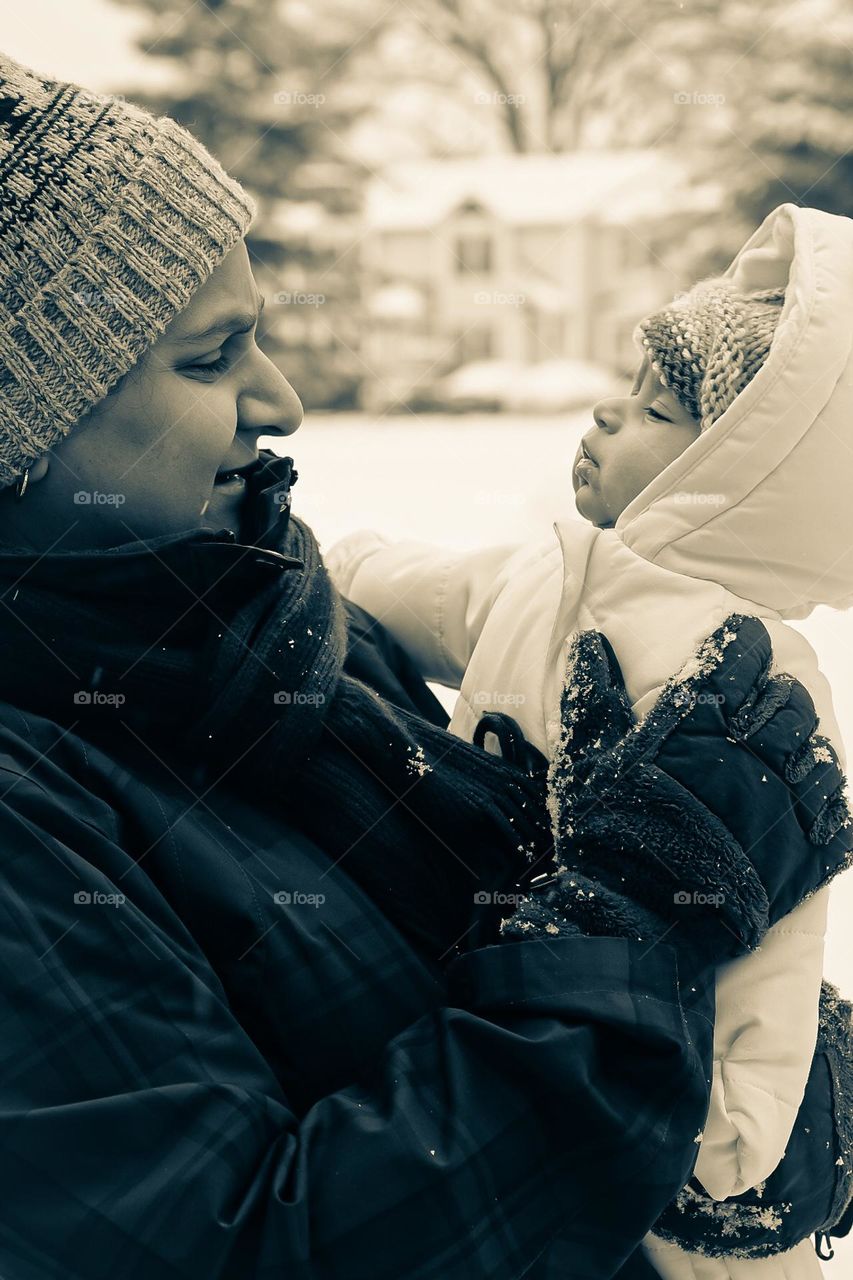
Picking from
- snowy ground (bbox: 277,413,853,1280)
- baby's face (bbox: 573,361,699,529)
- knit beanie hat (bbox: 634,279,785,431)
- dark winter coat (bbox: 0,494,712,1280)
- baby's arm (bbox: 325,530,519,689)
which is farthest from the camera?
snowy ground (bbox: 277,413,853,1280)

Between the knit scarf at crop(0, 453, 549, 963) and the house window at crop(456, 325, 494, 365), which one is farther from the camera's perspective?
the house window at crop(456, 325, 494, 365)

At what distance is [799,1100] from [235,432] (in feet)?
2.90

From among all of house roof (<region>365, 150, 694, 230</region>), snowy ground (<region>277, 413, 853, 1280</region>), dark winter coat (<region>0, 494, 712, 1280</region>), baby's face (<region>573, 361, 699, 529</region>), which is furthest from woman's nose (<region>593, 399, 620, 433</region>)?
house roof (<region>365, 150, 694, 230</region>)

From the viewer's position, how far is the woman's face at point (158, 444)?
1.16m

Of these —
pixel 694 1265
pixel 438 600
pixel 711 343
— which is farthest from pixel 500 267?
pixel 694 1265

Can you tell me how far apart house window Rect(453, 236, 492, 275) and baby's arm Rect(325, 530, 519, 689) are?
25.1 ft

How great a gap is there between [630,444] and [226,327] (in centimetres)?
51

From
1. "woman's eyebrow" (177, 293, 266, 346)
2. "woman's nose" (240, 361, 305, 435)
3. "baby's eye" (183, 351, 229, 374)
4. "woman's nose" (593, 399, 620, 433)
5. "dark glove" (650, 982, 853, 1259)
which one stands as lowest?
"dark glove" (650, 982, 853, 1259)

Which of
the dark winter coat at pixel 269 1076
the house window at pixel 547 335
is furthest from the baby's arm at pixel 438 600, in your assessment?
→ the house window at pixel 547 335

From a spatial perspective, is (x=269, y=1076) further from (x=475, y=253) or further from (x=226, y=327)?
(x=475, y=253)

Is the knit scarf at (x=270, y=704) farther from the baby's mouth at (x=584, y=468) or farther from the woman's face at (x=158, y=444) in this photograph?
the baby's mouth at (x=584, y=468)

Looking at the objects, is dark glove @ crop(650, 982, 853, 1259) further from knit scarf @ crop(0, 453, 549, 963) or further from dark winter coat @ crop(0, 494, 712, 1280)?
knit scarf @ crop(0, 453, 549, 963)

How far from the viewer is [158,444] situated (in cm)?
116

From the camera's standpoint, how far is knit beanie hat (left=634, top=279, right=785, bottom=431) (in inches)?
50.2
